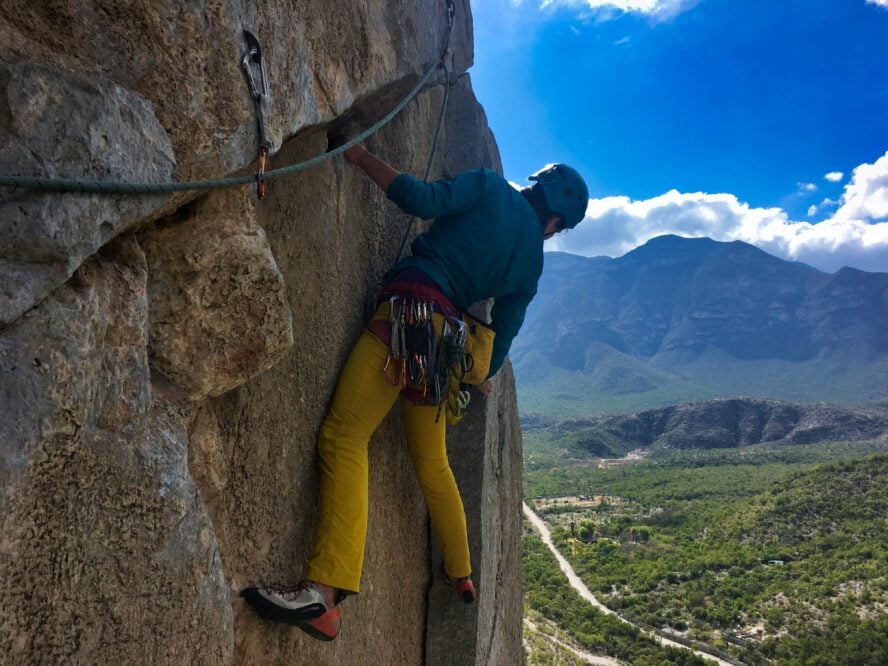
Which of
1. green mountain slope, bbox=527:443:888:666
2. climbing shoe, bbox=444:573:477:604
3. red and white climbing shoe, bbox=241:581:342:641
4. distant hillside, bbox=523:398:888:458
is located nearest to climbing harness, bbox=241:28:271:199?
red and white climbing shoe, bbox=241:581:342:641

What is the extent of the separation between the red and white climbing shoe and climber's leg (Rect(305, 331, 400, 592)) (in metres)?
0.10

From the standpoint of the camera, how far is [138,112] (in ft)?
5.04

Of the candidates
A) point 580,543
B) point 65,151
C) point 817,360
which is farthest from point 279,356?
point 817,360

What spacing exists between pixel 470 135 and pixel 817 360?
586ft

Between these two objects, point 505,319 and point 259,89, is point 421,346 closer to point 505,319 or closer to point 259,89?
point 505,319

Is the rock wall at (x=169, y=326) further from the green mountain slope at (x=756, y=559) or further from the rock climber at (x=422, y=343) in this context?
the green mountain slope at (x=756, y=559)

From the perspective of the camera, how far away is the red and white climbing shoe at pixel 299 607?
85.0 inches

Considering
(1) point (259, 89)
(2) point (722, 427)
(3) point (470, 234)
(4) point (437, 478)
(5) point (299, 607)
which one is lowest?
(2) point (722, 427)

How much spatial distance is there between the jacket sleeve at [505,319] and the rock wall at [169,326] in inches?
39.0

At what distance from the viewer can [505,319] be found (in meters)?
3.89

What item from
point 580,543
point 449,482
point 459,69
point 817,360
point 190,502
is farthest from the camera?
point 817,360

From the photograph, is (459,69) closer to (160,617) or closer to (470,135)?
(470,135)

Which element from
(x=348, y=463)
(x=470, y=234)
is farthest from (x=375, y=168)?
(x=348, y=463)

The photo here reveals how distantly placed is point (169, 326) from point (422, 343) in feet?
4.27
